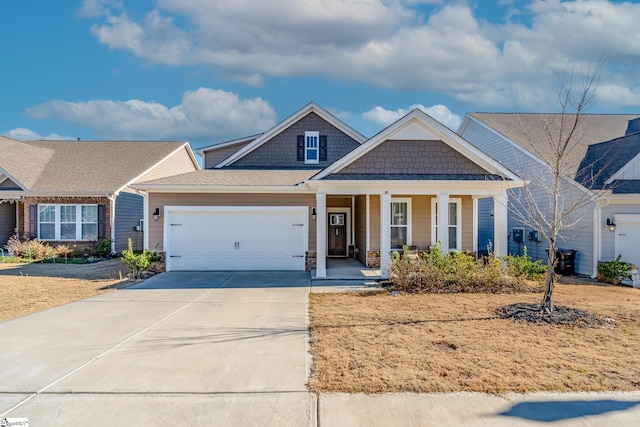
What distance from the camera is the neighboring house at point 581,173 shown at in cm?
1233

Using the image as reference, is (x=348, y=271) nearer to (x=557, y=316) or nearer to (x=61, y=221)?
(x=557, y=316)

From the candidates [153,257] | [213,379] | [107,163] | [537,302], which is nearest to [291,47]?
[153,257]

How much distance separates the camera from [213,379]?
4.46m

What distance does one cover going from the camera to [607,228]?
40.5ft

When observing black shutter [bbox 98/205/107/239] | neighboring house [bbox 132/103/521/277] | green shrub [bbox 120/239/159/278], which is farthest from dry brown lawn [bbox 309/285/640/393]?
black shutter [bbox 98/205/107/239]

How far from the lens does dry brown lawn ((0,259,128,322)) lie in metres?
8.30

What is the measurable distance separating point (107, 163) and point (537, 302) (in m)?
20.1

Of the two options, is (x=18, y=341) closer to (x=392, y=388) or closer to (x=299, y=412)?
(x=299, y=412)

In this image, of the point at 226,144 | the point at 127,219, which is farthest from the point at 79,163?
the point at 226,144

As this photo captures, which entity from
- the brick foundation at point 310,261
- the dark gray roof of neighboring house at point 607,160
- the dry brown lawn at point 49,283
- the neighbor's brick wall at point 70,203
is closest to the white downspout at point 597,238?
the dark gray roof of neighboring house at point 607,160

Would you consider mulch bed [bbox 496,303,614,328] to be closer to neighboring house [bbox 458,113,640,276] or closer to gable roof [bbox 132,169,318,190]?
neighboring house [bbox 458,113,640,276]

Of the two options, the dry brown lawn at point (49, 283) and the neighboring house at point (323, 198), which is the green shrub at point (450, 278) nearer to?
the neighboring house at point (323, 198)

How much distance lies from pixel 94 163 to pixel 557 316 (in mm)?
21014

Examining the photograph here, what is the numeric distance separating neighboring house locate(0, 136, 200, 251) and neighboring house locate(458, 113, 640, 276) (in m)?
16.8
